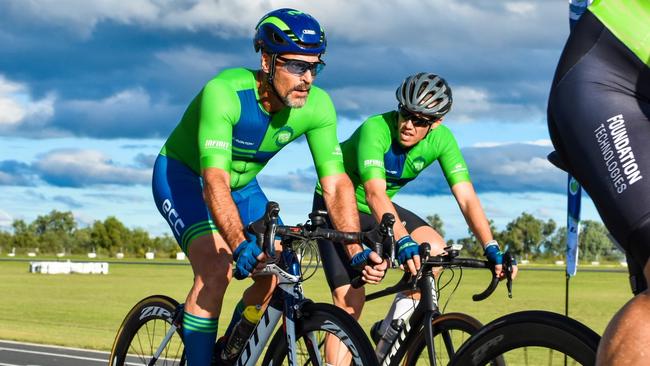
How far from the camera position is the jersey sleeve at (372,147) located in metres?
6.26

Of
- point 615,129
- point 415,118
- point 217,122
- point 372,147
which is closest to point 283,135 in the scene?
point 217,122

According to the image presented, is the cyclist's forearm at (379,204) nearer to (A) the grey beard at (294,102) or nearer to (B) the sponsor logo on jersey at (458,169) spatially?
(B) the sponsor logo on jersey at (458,169)

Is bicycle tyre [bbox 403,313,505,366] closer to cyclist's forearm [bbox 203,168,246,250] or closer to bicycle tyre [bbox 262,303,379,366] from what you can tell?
bicycle tyre [bbox 262,303,379,366]

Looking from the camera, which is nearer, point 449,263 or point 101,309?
point 449,263

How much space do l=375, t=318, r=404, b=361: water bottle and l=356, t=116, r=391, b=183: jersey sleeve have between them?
0.89m

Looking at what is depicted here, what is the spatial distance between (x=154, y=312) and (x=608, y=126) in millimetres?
3905

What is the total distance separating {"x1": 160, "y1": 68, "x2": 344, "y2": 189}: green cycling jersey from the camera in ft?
17.1

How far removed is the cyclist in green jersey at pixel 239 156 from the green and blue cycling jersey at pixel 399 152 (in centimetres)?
80

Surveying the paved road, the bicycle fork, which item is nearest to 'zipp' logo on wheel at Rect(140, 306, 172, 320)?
the bicycle fork

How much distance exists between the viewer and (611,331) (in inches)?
98.5

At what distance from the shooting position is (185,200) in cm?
558

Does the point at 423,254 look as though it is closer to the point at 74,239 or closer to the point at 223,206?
the point at 223,206

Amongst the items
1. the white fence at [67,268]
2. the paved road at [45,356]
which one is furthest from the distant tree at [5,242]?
the paved road at [45,356]

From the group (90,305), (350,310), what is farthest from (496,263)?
(90,305)
